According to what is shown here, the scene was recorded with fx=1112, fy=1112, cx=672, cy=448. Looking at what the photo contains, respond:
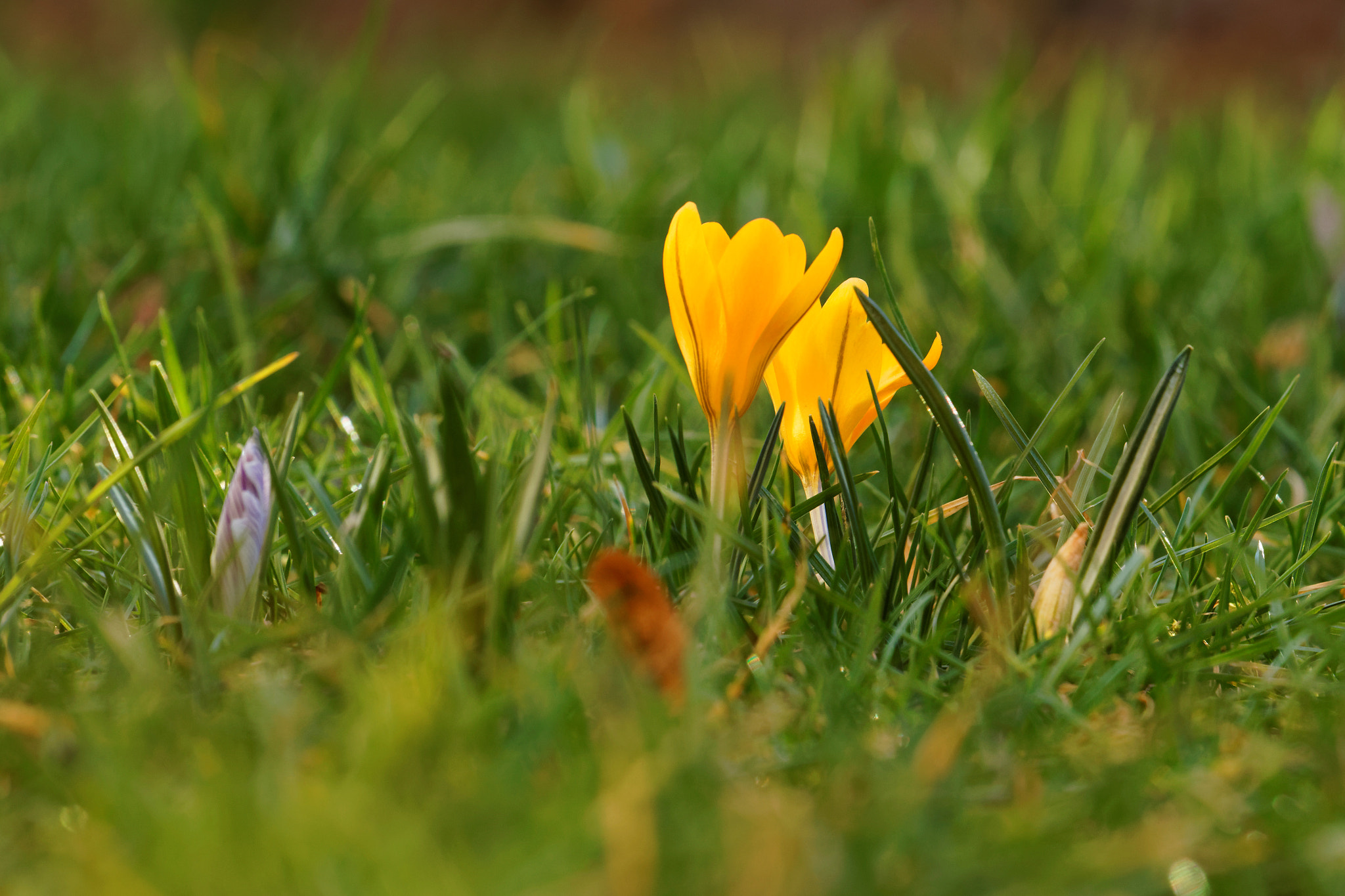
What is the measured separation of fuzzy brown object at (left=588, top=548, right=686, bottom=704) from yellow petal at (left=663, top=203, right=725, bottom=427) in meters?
0.18

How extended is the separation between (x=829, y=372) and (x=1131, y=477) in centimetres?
22

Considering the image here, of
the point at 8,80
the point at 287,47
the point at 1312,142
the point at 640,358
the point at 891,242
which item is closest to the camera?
the point at 640,358

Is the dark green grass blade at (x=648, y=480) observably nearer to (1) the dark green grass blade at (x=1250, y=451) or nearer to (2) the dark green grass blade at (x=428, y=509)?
(2) the dark green grass blade at (x=428, y=509)

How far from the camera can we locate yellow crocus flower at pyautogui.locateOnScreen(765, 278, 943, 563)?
818 mm

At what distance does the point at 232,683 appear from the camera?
0.71 meters

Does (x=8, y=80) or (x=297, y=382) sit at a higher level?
(x=8, y=80)

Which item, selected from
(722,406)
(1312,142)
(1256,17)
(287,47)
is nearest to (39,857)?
(722,406)

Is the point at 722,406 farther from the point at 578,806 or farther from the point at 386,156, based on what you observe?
the point at 386,156

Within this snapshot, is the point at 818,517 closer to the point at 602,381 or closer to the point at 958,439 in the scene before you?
the point at 958,439

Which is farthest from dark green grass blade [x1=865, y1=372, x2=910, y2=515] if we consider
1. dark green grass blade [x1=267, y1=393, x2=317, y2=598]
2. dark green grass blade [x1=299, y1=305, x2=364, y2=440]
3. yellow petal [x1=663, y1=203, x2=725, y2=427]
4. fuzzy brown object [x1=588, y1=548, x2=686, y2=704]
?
dark green grass blade [x1=299, y1=305, x2=364, y2=440]

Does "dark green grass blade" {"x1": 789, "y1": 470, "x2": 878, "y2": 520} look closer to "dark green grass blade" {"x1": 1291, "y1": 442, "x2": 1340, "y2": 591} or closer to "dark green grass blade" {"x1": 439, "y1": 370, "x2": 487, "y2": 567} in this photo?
"dark green grass blade" {"x1": 439, "y1": 370, "x2": 487, "y2": 567}

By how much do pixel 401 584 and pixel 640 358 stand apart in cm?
86

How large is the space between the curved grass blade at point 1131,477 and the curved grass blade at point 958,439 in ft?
0.20

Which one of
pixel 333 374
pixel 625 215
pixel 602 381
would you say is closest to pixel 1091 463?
pixel 333 374
